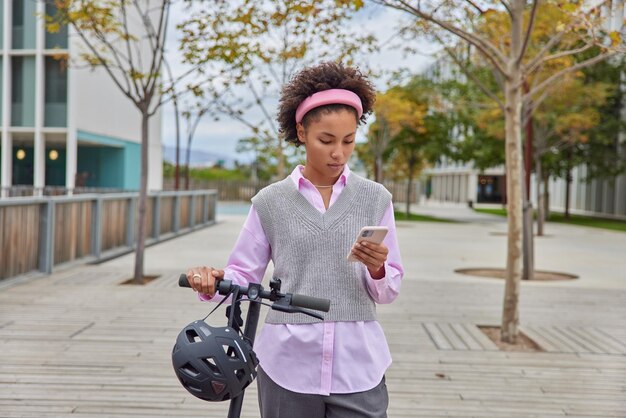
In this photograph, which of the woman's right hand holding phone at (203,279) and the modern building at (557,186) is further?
the modern building at (557,186)

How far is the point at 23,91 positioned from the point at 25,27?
7.69ft

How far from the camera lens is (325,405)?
2193mm

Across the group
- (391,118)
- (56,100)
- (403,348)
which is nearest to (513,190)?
(403,348)

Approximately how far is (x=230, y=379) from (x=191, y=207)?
64.1 feet

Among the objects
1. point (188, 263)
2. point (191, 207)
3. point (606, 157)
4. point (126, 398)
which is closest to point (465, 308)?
point (126, 398)

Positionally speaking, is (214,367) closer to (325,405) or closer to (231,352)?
(231,352)

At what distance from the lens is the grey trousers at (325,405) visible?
2.15 meters

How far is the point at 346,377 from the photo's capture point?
2156 millimetres

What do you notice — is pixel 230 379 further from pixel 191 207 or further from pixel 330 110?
pixel 191 207

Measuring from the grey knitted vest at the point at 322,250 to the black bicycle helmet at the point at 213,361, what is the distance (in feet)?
1.09

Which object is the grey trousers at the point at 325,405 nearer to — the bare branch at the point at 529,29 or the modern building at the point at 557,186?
the bare branch at the point at 529,29

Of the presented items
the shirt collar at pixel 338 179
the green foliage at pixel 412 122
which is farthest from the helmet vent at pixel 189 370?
the green foliage at pixel 412 122

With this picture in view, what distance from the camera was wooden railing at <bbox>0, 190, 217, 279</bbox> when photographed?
30.9ft

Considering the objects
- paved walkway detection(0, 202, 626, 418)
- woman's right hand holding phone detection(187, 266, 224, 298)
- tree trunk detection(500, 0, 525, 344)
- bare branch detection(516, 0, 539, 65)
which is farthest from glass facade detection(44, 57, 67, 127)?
woman's right hand holding phone detection(187, 266, 224, 298)
